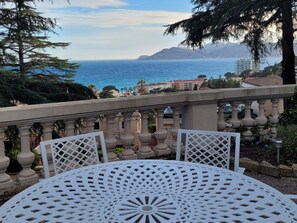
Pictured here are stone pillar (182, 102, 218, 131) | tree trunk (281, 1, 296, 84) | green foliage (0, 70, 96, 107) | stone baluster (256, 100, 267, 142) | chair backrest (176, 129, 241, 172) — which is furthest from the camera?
tree trunk (281, 1, 296, 84)

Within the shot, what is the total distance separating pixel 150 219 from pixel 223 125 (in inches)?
109

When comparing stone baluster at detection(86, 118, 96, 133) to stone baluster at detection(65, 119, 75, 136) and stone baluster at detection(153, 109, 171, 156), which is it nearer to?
stone baluster at detection(65, 119, 75, 136)

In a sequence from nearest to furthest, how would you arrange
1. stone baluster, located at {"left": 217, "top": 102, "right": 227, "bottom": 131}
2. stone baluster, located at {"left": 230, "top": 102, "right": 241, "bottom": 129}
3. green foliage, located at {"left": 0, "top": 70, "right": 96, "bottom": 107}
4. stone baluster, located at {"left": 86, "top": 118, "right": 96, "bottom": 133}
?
stone baluster, located at {"left": 86, "top": 118, "right": 96, "bottom": 133}, stone baluster, located at {"left": 217, "top": 102, "right": 227, "bottom": 131}, stone baluster, located at {"left": 230, "top": 102, "right": 241, "bottom": 129}, green foliage, located at {"left": 0, "top": 70, "right": 96, "bottom": 107}

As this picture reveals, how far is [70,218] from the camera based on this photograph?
56.1 inches

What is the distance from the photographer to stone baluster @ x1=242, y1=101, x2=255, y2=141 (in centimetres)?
417

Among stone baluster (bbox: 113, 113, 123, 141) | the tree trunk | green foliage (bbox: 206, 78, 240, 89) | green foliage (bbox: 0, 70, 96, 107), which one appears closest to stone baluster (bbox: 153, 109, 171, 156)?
stone baluster (bbox: 113, 113, 123, 141)

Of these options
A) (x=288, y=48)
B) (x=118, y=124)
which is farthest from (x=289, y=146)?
(x=288, y=48)

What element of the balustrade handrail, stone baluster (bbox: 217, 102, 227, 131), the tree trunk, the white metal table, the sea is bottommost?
the white metal table

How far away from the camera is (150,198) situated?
1.66 meters

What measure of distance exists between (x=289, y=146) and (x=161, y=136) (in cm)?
156

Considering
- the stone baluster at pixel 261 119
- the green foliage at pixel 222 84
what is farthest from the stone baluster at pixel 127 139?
the green foliage at pixel 222 84

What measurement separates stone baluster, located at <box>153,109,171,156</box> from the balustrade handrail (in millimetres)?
169

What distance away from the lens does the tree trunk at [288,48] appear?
21.8 feet

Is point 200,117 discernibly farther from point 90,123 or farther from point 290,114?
point 290,114
